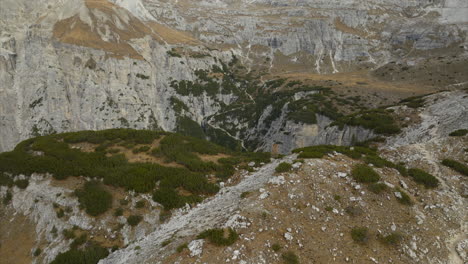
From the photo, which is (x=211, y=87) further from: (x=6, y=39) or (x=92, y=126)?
(x=6, y=39)

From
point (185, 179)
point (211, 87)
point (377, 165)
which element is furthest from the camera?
point (211, 87)

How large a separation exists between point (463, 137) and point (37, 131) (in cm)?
12191

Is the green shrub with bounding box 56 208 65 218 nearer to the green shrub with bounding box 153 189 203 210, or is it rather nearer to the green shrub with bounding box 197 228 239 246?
the green shrub with bounding box 153 189 203 210

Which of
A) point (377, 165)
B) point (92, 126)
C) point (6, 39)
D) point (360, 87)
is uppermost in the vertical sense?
point (6, 39)

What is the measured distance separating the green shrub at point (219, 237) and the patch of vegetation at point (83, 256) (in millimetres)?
6881

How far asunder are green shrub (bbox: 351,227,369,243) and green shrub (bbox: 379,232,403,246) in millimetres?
723

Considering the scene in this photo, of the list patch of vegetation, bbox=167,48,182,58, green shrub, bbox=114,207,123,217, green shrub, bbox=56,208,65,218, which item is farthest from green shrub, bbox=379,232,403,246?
patch of vegetation, bbox=167,48,182,58

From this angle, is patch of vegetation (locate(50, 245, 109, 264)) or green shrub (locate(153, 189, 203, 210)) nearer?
patch of vegetation (locate(50, 245, 109, 264))

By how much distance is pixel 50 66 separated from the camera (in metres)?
101

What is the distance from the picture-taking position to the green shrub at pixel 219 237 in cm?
1112

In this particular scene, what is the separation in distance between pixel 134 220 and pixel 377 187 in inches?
616

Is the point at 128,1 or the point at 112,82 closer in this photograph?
the point at 112,82

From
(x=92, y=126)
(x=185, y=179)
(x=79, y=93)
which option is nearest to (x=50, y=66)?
(x=79, y=93)

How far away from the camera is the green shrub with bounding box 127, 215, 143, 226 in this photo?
16.1m
